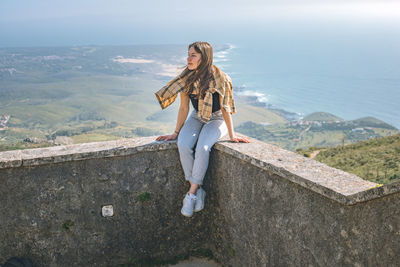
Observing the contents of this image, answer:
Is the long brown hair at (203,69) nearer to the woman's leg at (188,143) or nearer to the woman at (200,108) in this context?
the woman at (200,108)

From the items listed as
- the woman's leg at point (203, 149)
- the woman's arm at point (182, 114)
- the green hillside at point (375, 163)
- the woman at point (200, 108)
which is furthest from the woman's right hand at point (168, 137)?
the green hillside at point (375, 163)

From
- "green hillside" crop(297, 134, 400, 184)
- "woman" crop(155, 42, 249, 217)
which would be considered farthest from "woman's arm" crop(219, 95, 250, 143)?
"green hillside" crop(297, 134, 400, 184)

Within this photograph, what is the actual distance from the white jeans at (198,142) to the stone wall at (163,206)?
0.48 ft

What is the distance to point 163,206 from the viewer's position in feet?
14.8

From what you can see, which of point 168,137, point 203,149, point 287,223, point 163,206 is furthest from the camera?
point 163,206

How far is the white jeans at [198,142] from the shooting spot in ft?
13.3

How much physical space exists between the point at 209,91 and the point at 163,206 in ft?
4.75

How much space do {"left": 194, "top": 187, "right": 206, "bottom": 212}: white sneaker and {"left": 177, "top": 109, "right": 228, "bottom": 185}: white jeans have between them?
0.16 metres

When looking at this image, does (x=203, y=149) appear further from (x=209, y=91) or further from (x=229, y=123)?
(x=209, y=91)

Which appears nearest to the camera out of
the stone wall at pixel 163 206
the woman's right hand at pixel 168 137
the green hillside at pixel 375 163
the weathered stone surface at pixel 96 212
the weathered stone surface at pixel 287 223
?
the weathered stone surface at pixel 287 223

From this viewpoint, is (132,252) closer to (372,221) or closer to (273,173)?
(273,173)

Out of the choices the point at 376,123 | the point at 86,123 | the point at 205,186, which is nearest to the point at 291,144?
the point at 376,123

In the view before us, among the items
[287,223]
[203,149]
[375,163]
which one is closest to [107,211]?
[203,149]

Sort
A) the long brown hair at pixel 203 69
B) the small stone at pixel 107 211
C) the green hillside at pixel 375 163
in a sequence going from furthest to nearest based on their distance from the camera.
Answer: the green hillside at pixel 375 163, the small stone at pixel 107 211, the long brown hair at pixel 203 69
